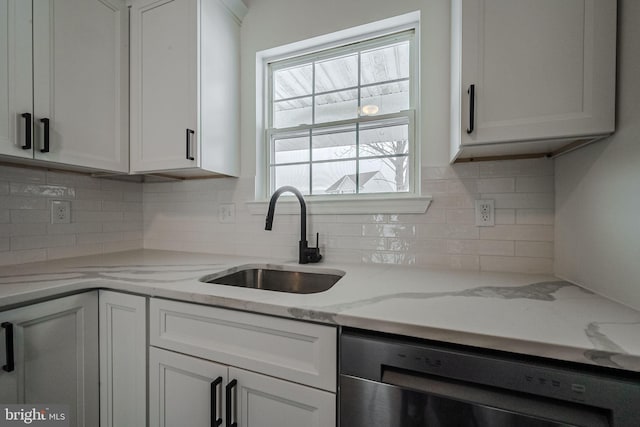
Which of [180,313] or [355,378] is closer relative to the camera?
[355,378]

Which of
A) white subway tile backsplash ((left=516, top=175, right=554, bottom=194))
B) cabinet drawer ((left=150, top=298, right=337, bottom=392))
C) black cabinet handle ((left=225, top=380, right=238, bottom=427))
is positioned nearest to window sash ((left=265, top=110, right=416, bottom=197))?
white subway tile backsplash ((left=516, top=175, right=554, bottom=194))

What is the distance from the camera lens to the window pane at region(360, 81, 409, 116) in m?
1.53

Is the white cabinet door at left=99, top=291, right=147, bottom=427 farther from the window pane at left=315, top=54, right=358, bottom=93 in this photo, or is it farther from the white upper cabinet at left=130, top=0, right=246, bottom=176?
the window pane at left=315, top=54, right=358, bottom=93

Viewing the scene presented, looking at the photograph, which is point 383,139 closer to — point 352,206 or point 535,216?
point 352,206

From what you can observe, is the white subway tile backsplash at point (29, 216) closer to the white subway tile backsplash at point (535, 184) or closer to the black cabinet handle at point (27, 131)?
the black cabinet handle at point (27, 131)

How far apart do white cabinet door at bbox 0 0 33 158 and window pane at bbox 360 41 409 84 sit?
1.56 meters

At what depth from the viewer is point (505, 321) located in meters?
0.68

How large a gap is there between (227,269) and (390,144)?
1.09m

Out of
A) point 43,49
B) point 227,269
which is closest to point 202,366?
point 227,269

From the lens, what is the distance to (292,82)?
5.83 ft

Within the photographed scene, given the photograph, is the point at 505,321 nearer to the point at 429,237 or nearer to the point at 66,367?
the point at 429,237

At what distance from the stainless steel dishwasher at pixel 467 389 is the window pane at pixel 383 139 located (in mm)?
1086

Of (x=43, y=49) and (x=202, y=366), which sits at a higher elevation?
(x=43, y=49)

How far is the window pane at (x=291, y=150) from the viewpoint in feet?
5.71
